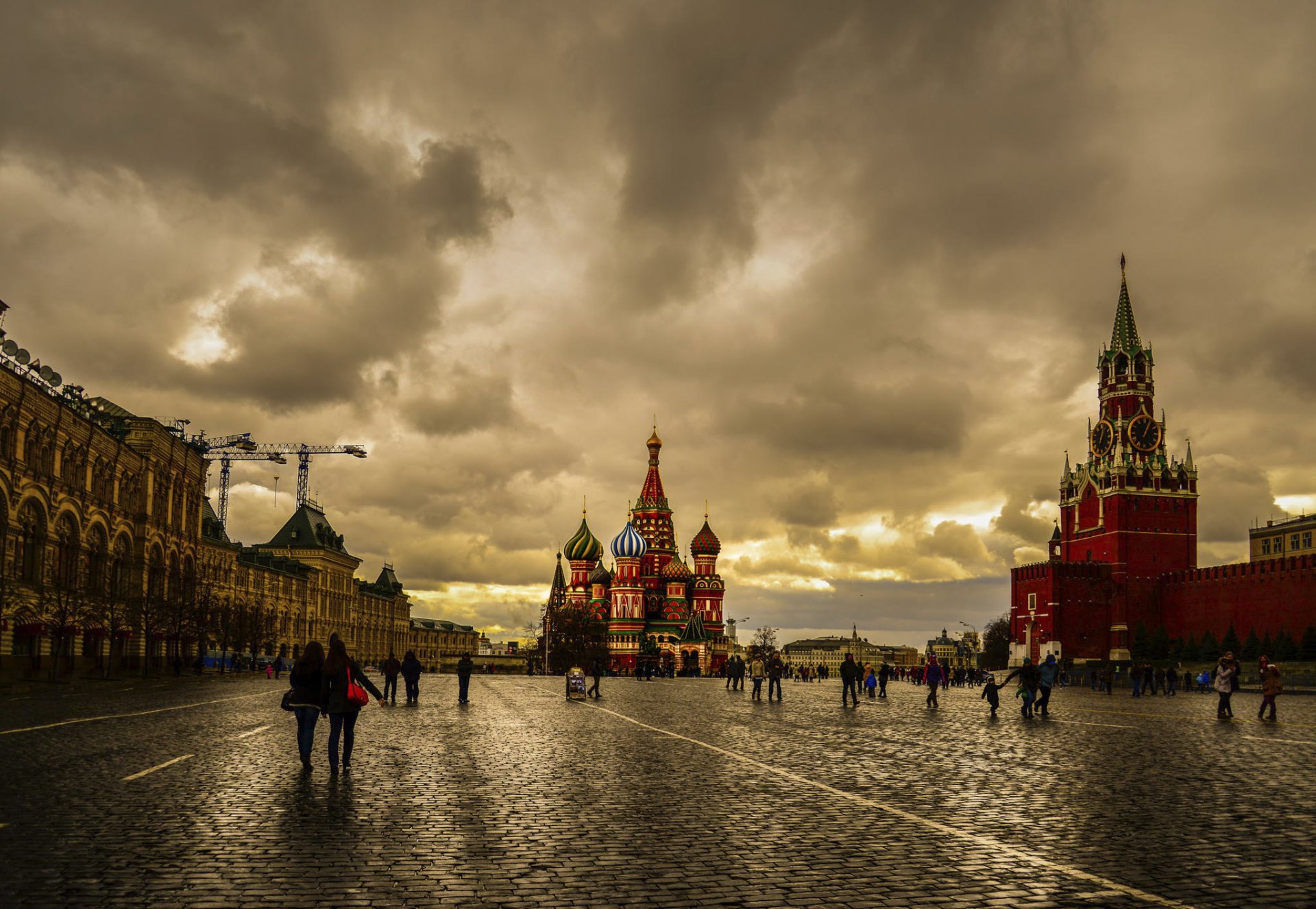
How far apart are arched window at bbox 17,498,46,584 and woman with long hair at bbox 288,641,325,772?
3299cm

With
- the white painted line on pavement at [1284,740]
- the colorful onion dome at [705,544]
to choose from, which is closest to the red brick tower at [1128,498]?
the colorful onion dome at [705,544]

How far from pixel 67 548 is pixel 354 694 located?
37978mm

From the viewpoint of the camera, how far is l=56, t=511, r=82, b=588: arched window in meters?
44.3

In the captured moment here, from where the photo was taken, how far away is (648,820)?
10.2 meters

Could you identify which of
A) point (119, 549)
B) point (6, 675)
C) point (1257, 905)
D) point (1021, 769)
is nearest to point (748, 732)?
point (1021, 769)

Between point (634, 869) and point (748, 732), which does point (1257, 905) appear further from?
Answer: point (748, 732)

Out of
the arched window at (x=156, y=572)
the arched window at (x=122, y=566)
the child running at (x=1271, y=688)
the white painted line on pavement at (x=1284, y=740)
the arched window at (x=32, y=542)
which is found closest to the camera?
the white painted line on pavement at (x=1284, y=740)

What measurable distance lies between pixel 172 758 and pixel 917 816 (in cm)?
983

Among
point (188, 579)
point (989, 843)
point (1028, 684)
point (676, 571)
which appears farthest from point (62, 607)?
point (676, 571)

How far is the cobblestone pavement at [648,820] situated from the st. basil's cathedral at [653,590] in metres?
101

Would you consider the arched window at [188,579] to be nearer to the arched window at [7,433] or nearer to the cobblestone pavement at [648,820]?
the arched window at [7,433]

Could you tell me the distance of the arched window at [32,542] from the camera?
4119cm

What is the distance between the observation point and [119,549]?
2050 inches

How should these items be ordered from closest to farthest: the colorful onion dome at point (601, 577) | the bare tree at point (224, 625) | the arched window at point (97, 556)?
the arched window at point (97, 556) → the bare tree at point (224, 625) → the colorful onion dome at point (601, 577)
